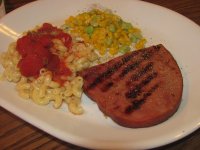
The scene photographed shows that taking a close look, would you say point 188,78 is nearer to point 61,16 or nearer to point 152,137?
point 152,137

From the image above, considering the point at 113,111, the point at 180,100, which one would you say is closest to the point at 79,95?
the point at 113,111

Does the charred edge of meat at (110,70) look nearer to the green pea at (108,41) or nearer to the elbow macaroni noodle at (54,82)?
the elbow macaroni noodle at (54,82)

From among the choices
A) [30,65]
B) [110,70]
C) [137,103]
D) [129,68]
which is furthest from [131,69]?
[30,65]

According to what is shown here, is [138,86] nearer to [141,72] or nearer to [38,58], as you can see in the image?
[141,72]

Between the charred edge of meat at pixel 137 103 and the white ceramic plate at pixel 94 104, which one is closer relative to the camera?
the white ceramic plate at pixel 94 104

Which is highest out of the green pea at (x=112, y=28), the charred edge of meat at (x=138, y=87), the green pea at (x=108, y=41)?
the charred edge of meat at (x=138, y=87)

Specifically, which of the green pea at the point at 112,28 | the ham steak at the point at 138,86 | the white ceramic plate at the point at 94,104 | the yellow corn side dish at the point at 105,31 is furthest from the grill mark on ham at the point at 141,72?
the green pea at the point at 112,28

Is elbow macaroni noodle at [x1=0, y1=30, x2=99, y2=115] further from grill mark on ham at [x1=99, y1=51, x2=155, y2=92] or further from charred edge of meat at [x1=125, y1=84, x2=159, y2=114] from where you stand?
charred edge of meat at [x1=125, y1=84, x2=159, y2=114]

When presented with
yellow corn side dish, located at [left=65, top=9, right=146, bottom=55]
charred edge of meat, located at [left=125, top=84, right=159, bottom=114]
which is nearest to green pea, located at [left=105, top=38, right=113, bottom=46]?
yellow corn side dish, located at [left=65, top=9, right=146, bottom=55]
